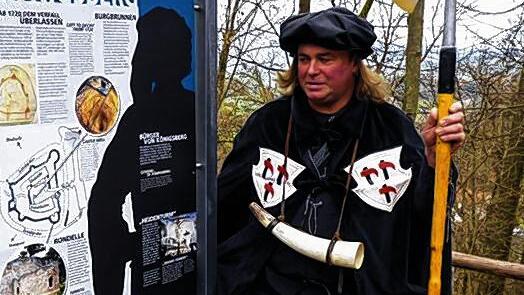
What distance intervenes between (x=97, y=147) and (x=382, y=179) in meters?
0.90

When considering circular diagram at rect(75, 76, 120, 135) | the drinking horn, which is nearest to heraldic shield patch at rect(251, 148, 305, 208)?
the drinking horn

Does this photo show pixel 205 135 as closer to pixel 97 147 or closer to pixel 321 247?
pixel 97 147

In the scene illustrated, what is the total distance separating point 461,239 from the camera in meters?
6.26

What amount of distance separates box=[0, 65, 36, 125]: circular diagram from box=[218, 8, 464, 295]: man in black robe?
2.99 feet

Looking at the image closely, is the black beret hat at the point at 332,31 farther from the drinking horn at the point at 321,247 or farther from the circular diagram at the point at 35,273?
the circular diagram at the point at 35,273

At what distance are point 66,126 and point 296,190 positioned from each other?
847 mm

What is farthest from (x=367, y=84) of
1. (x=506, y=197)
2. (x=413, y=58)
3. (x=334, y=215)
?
(x=506, y=197)

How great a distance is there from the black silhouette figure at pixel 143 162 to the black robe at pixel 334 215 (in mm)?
376

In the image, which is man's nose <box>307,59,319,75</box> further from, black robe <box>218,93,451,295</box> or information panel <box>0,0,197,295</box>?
information panel <box>0,0,197,295</box>

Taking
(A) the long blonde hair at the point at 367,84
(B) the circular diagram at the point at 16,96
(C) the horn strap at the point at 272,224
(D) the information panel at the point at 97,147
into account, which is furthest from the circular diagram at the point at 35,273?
(A) the long blonde hair at the point at 367,84

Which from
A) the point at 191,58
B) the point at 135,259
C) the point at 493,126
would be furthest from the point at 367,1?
the point at 135,259

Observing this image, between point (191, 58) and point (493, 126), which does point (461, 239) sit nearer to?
point (493, 126)

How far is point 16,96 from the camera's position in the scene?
57.5 inches

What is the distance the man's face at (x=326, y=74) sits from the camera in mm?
2117
